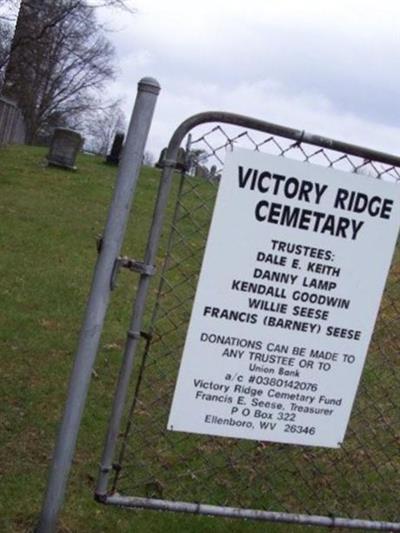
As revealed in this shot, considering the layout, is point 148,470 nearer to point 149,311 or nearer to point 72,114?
point 149,311

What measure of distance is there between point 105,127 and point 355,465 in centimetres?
5885

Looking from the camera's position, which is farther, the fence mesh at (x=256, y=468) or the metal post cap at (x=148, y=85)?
the fence mesh at (x=256, y=468)

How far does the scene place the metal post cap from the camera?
2898 millimetres

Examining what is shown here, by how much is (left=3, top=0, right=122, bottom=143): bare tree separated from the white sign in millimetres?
22591

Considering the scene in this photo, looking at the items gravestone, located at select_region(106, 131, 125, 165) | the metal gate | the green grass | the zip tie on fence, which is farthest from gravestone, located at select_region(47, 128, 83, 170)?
the zip tie on fence

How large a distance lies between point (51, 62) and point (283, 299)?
34435mm

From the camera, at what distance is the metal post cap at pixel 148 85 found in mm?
2898

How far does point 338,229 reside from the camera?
10.1 feet

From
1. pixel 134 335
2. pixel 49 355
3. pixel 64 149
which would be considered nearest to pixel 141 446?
pixel 49 355

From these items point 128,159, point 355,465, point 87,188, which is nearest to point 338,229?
point 128,159

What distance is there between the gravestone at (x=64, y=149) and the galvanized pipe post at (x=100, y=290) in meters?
16.1

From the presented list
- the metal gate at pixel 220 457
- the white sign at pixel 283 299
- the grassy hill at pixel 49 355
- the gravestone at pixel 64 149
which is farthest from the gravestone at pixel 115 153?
the white sign at pixel 283 299

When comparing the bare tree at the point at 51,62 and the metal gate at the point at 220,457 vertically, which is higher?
the bare tree at the point at 51,62

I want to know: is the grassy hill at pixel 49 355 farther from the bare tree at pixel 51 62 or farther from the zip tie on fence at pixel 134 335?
the bare tree at pixel 51 62
